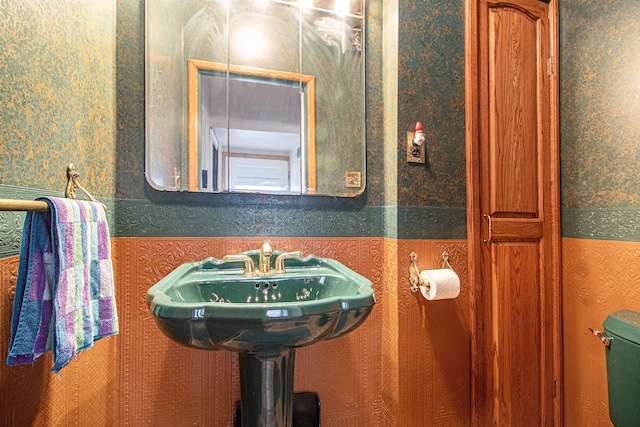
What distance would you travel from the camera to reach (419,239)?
1.28m

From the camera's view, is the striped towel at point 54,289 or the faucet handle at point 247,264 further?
the faucet handle at point 247,264

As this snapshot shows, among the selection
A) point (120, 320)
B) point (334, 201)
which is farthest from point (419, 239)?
point (120, 320)

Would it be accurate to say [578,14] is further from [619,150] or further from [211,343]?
[211,343]

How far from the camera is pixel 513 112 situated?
1.37 metres

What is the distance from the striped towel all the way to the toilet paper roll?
1.13m

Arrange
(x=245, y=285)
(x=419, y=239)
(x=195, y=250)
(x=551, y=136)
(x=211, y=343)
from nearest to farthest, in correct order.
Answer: (x=211, y=343) < (x=245, y=285) < (x=195, y=250) < (x=419, y=239) < (x=551, y=136)

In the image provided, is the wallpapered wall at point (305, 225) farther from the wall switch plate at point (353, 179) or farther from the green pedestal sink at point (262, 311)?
the green pedestal sink at point (262, 311)

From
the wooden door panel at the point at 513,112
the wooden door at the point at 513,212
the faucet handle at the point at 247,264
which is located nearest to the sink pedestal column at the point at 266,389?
the faucet handle at the point at 247,264

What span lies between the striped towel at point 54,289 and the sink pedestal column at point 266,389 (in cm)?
45

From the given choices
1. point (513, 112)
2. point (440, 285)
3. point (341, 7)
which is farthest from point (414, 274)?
point (341, 7)

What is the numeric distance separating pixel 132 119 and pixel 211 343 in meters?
0.95

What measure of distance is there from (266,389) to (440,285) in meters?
0.76

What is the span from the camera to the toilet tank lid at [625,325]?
3.17 ft

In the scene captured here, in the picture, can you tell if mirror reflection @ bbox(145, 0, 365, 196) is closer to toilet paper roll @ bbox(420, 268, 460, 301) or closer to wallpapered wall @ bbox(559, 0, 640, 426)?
toilet paper roll @ bbox(420, 268, 460, 301)
